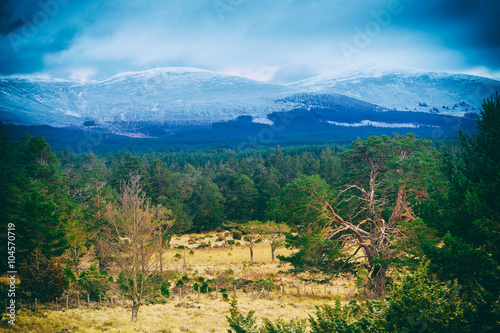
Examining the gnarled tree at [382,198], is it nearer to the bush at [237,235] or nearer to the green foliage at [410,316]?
the green foliage at [410,316]

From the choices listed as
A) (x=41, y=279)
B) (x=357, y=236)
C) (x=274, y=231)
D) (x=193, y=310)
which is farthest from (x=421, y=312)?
(x=274, y=231)

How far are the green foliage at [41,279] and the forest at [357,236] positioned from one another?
6 centimetres

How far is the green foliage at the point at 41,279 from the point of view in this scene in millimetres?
15984

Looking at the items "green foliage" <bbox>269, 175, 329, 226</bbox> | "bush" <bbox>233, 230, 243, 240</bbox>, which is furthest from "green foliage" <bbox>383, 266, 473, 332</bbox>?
"bush" <bbox>233, 230, 243, 240</bbox>

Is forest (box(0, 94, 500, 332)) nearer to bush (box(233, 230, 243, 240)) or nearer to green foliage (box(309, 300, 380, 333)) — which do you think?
green foliage (box(309, 300, 380, 333))

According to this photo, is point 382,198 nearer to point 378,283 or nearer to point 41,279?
point 378,283

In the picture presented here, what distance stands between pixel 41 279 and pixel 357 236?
1755 centimetres

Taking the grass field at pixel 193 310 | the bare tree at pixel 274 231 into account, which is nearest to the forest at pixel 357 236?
the bare tree at pixel 274 231

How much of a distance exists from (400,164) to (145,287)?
15.9 m

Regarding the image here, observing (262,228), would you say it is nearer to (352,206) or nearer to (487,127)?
(352,206)

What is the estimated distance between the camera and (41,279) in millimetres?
15992

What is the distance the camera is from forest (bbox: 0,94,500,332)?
26.7ft

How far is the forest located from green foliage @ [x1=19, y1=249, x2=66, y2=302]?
0.06 meters

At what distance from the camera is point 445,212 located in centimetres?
1086
